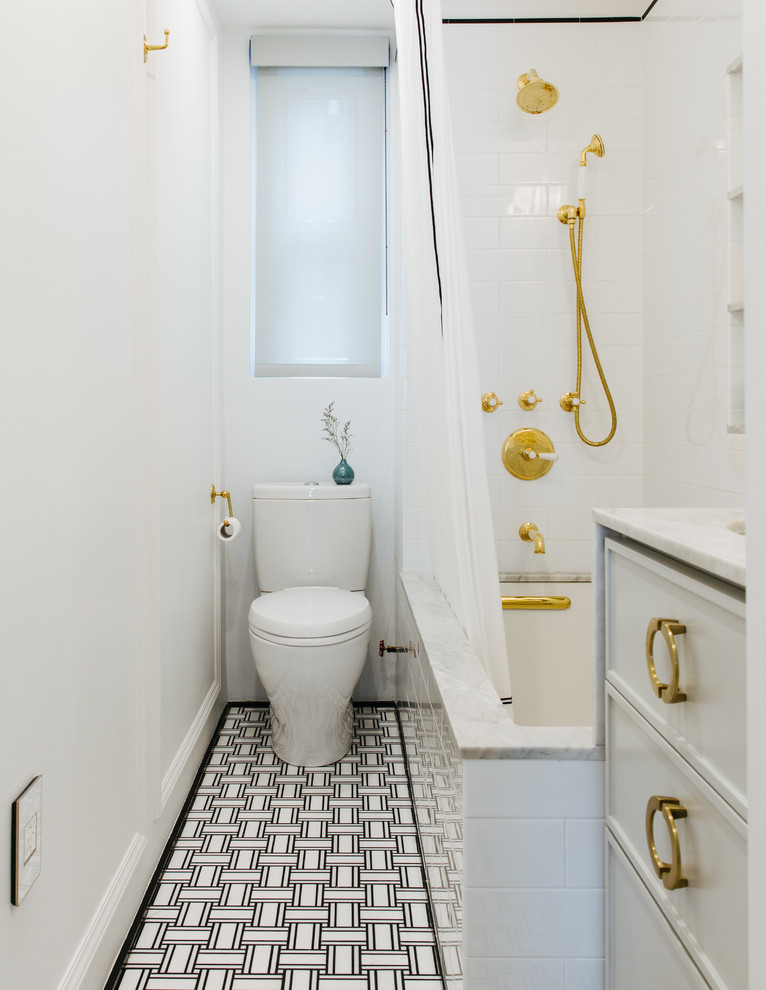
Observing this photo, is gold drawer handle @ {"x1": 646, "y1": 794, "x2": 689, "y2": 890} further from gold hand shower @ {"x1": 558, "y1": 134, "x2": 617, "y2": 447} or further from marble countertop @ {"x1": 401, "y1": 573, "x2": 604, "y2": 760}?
gold hand shower @ {"x1": 558, "y1": 134, "x2": 617, "y2": 447}

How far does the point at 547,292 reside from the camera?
7.82 ft

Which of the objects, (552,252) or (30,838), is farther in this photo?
(552,252)

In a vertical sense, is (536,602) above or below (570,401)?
below

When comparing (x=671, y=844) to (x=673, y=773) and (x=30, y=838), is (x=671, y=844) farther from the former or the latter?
(x=30, y=838)

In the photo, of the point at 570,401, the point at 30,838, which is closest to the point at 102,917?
the point at 30,838

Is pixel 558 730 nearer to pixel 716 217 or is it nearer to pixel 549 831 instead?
pixel 549 831

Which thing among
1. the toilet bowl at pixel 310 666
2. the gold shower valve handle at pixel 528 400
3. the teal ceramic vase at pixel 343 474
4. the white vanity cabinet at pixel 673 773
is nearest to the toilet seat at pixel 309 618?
the toilet bowl at pixel 310 666

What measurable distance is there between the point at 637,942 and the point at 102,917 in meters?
0.94

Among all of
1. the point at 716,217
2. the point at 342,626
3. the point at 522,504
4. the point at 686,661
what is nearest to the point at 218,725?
the point at 342,626

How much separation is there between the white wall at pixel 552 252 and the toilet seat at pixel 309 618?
565mm

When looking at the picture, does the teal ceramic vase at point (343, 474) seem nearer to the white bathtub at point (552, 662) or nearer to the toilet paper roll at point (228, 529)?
the toilet paper roll at point (228, 529)

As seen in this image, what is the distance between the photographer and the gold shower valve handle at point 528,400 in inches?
93.2

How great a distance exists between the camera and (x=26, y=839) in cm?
98

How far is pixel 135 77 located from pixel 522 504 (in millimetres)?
1662
